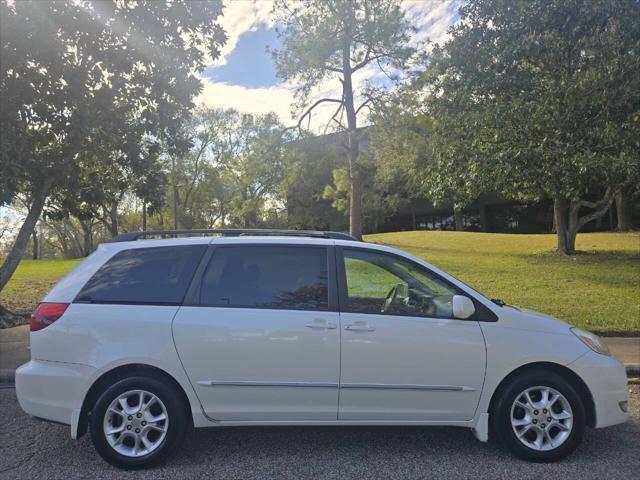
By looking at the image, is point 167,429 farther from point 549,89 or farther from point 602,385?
point 549,89

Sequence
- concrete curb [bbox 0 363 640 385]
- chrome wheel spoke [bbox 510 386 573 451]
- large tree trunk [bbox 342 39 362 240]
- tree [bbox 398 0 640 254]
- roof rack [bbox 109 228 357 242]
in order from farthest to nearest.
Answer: large tree trunk [bbox 342 39 362 240], tree [bbox 398 0 640 254], concrete curb [bbox 0 363 640 385], roof rack [bbox 109 228 357 242], chrome wheel spoke [bbox 510 386 573 451]

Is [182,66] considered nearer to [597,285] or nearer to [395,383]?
[395,383]

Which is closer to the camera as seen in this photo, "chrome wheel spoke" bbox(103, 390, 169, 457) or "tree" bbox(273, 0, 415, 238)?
"chrome wheel spoke" bbox(103, 390, 169, 457)

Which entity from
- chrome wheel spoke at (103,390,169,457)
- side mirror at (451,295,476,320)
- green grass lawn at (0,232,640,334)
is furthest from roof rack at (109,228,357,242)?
green grass lawn at (0,232,640,334)

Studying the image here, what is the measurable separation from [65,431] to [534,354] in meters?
4.00

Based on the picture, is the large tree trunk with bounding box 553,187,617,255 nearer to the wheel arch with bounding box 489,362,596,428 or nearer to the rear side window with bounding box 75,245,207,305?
the wheel arch with bounding box 489,362,596,428

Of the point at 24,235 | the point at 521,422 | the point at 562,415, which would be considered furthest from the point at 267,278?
the point at 24,235

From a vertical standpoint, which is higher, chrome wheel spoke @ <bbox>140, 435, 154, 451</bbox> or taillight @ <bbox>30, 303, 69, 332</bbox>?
taillight @ <bbox>30, 303, 69, 332</bbox>

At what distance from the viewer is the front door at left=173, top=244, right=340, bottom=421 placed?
374 centimetres

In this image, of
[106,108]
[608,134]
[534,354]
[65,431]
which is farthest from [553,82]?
[65,431]

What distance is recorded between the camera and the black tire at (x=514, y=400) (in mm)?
3799

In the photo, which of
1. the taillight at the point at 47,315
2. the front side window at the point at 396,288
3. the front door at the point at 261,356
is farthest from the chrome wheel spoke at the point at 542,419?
the taillight at the point at 47,315

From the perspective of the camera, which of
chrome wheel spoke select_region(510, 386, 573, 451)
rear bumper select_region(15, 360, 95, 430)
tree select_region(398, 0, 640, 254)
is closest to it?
rear bumper select_region(15, 360, 95, 430)

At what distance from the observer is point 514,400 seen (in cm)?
384
